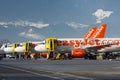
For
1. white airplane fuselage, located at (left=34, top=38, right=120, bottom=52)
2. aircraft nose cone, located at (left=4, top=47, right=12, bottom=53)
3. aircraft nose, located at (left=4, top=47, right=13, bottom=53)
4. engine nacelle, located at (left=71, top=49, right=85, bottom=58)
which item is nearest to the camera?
engine nacelle, located at (left=71, top=49, right=85, bottom=58)

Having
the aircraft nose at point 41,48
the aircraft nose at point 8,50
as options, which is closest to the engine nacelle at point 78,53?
the aircraft nose at point 41,48

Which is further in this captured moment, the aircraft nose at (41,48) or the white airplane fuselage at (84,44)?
the aircraft nose at (41,48)

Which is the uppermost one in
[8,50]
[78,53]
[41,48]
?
[8,50]

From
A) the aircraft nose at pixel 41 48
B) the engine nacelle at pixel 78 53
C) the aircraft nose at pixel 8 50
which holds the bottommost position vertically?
the engine nacelle at pixel 78 53

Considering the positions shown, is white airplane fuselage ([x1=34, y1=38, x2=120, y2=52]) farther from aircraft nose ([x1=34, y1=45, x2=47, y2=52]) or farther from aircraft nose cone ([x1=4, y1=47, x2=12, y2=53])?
aircraft nose cone ([x1=4, y1=47, x2=12, y2=53])

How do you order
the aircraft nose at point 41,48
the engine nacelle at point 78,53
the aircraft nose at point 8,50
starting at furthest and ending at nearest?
the aircraft nose at point 8,50
the aircraft nose at point 41,48
the engine nacelle at point 78,53

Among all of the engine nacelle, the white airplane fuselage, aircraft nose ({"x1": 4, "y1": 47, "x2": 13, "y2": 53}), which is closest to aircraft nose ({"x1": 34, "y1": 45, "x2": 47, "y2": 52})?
the white airplane fuselage

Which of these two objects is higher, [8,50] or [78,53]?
[8,50]

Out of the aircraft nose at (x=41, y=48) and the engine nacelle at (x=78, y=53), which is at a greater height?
the aircraft nose at (x=41, y=48)

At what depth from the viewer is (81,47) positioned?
98.2 meters

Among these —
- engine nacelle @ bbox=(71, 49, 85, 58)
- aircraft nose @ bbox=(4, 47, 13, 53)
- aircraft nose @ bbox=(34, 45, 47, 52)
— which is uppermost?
aircraft nose @ bbox=(4, 47, 13, 53)

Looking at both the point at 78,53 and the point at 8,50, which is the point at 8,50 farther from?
the point at 78,53

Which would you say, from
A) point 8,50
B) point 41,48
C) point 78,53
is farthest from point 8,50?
point 78,53

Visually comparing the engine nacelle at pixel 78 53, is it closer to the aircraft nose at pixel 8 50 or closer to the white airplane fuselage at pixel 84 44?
the white airplane fuselage at pixel 84 44
